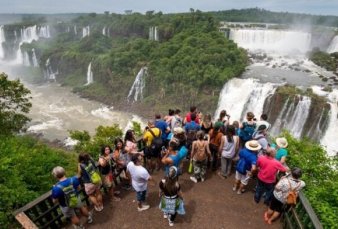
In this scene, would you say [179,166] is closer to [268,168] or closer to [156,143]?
→ [156,143]

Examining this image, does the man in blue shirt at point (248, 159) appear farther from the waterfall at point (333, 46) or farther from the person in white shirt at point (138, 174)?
the waterfall at point (333, 46)

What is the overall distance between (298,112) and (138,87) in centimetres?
2437

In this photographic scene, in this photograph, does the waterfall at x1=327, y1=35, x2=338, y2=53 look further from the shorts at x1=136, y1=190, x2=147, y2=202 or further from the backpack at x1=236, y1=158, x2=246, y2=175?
the shorts at x1=136, y1=190, x2=147, y2=202

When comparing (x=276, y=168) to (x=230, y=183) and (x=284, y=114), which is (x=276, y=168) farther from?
(x=284, y=114)

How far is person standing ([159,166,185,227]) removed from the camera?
20.5 ft

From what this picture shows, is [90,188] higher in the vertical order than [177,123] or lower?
lower

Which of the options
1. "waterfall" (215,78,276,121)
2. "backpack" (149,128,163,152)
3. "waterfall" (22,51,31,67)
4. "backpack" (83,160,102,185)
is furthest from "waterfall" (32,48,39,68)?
"backpack" (83,160,102,185)

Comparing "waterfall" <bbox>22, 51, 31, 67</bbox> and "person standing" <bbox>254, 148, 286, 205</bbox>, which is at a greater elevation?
"person standing" <bbox>254, 148, 286, 205</bbox>

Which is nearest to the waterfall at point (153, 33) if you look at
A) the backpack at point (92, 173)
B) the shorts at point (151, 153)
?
the shorts at point (151, 153)

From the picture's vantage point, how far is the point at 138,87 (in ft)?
145

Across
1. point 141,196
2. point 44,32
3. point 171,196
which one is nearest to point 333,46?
point 141,196

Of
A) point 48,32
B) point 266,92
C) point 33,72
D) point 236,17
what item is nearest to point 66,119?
point 266,92

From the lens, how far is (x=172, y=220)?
23.1 ft

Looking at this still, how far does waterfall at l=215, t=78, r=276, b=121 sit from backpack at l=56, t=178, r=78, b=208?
25218mm
